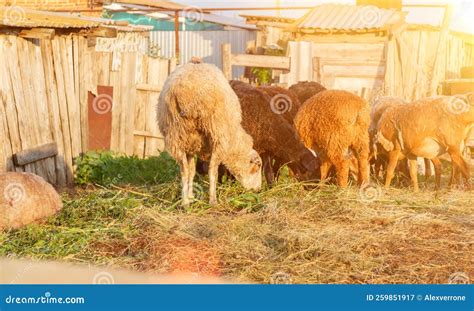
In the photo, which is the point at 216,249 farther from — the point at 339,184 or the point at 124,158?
the point at 124,158

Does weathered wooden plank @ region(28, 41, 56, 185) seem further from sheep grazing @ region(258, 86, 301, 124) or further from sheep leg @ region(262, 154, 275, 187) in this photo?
sheep leg @ region(262, 154, 275, 187)

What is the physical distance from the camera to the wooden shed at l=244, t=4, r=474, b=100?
1714 centimetres

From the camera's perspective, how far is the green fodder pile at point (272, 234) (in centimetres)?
734

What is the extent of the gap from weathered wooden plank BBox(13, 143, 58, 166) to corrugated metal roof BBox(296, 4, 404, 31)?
886 centimetres

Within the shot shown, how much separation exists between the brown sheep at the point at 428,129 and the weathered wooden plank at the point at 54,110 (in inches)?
209

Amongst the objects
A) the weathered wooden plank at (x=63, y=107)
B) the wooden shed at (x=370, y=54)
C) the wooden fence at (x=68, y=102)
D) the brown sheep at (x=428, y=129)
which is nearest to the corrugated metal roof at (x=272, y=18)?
the wooden shed at (x=370, y=54)

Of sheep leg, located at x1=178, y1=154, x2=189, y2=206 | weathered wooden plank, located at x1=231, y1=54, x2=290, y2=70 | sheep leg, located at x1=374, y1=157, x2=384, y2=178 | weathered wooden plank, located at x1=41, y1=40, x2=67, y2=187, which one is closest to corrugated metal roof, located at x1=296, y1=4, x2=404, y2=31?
weathered wooden plank, located at x1=231, y1=54, x2=290, y2=70

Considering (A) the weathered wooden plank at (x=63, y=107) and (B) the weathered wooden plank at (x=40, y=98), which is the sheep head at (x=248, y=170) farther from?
(A) the weathered wooden plank at (x=63, y=107)

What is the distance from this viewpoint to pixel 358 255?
7566mm

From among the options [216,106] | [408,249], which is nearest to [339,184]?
[216,106]

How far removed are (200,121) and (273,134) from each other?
Result: 1797 mm

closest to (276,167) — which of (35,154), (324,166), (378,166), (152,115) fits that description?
(324,166)

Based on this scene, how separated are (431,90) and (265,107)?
22.9 ft

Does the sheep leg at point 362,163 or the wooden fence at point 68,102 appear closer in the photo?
the sheep leg at point 362,163
